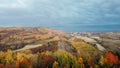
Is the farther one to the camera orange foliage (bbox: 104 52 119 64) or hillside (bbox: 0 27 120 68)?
hillside (bbox: 0 27 120 68)

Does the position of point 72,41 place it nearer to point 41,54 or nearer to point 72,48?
point 72,48

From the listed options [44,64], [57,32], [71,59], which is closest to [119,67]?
[71,59]

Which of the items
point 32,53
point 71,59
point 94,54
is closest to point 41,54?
point 32,53

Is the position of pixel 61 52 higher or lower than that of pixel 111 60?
higher

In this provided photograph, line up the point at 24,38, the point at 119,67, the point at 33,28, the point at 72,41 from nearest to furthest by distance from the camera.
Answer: the point at 119,67 → the point at 72,41 → the point at 24,38 → the point at 33,28

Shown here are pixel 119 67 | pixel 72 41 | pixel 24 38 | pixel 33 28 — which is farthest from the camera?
pixel 33 28

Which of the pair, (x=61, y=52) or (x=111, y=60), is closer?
(x=111, y=60)

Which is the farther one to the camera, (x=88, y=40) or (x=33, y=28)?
(x=33, y=28)

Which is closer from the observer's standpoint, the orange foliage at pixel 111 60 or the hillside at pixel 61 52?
the orange foliage at pixel 111 60

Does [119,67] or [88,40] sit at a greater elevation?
[88,40]
